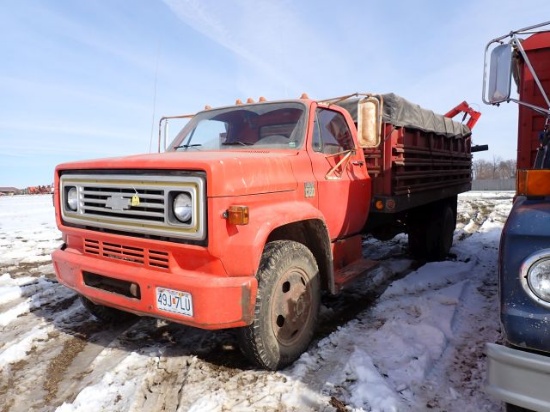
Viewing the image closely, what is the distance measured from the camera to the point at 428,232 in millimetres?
6066

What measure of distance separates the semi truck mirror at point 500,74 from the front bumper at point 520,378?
173 centimetres

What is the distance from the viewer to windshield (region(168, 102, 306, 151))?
3.63 metres

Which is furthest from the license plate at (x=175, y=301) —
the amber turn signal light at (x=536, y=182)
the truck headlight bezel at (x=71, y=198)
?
the amber turn signal light at (x=536, y=182)

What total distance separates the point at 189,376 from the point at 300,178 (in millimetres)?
Answer: 1770

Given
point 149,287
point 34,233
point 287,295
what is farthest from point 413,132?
point 34,233

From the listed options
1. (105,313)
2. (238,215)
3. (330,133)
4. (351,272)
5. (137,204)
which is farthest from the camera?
(330,133)

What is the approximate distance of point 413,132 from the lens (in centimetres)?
500

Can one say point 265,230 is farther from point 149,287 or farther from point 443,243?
point 443,243

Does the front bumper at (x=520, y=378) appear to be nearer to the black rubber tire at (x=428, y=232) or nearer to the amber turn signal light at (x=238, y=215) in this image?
the amber turn signal light at (x=238, y=215)

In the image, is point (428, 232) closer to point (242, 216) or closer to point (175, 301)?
point (242, 216)

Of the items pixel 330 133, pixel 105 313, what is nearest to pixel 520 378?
pixel 330 133

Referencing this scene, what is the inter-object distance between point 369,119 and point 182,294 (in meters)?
2.29

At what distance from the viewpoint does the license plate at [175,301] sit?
2.48 meters

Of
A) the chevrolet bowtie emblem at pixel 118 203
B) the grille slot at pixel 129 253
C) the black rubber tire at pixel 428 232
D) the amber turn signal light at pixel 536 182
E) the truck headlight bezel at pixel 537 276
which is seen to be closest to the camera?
the truck headlight bezel at pixel 537 276
